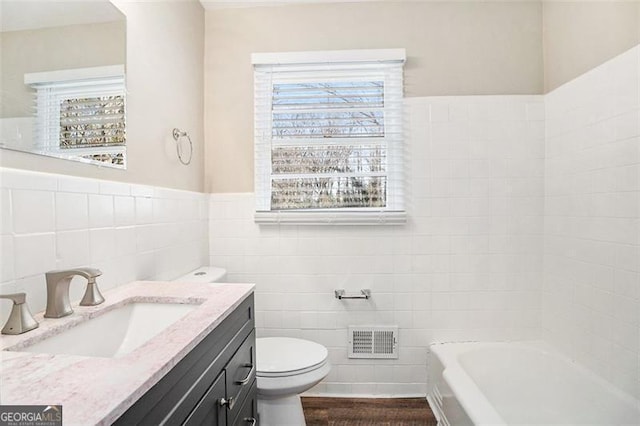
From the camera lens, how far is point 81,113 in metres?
1.14

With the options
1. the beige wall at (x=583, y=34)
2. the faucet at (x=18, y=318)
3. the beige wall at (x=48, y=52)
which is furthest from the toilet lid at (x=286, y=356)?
the beige wall at (x=583, y=34)

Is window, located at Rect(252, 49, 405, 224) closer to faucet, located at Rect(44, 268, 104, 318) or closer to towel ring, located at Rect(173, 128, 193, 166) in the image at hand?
towel ring, located at Rect(173, 128, 193, 166)

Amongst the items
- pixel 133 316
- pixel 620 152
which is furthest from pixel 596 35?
pixel 133 316

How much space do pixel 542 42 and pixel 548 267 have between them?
56.9 inches

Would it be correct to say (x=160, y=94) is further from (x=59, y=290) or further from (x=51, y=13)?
(x=59, y=290)

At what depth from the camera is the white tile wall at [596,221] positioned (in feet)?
4.89

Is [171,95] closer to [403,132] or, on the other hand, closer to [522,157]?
[403,132]

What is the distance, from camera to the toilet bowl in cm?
156

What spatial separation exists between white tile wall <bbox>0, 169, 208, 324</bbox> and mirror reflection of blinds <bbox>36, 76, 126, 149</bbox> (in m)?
0.14

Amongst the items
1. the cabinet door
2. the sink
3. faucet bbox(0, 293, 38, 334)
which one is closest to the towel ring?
the sink

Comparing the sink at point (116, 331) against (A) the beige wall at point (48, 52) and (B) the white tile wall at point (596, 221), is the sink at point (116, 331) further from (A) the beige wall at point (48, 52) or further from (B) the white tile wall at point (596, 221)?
(B) the white tile wall at point (596, 221)

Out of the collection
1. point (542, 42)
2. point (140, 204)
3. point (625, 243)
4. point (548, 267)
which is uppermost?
point (542, 42)

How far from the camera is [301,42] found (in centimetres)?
213

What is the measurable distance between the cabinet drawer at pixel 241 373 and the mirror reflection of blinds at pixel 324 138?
3.40ft
